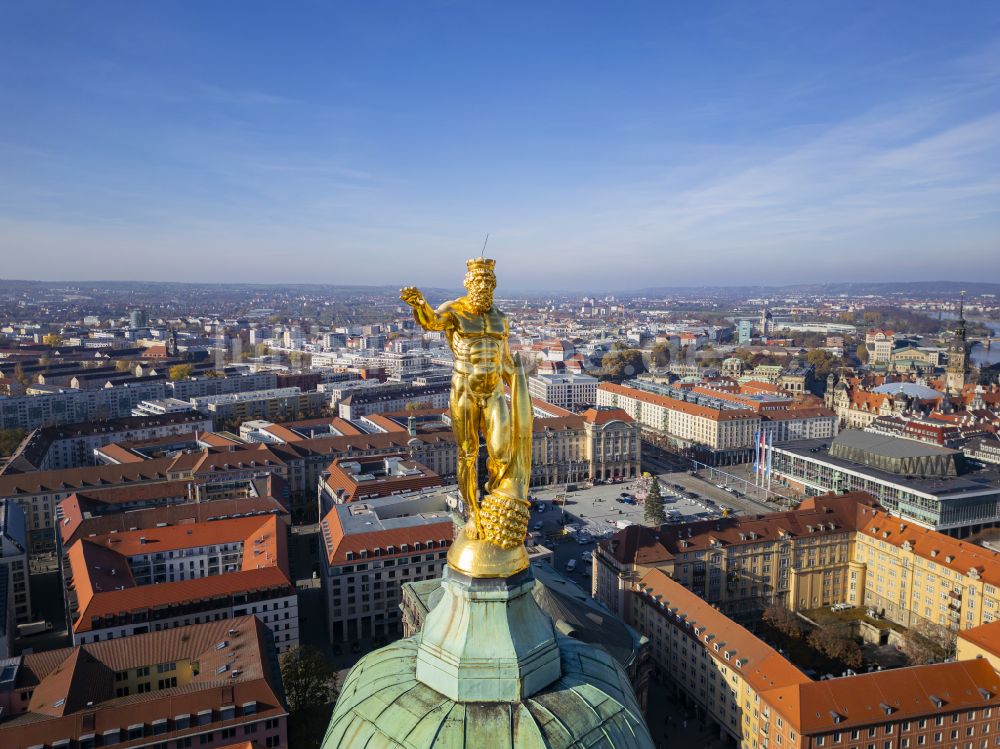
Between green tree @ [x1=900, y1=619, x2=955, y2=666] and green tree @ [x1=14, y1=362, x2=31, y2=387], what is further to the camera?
green tree @ [x1=14, y1=362, x2=31, y2=387]

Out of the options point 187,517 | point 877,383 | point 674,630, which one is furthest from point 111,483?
point 877,383

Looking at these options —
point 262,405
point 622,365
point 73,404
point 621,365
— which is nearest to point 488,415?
point 262,405

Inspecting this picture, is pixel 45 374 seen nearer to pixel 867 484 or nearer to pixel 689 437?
pixel 689 437

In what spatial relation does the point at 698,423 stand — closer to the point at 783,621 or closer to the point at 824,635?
the point at 783,621

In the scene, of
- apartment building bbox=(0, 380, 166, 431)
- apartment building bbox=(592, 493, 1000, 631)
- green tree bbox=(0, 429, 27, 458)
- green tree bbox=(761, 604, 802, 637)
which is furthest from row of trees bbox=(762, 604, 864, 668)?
apartment building bbox=(0, 380, 166, 431)

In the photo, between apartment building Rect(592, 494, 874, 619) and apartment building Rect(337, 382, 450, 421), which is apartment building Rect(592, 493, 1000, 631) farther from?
apartment building Rect(337, 382, 450, 421)
